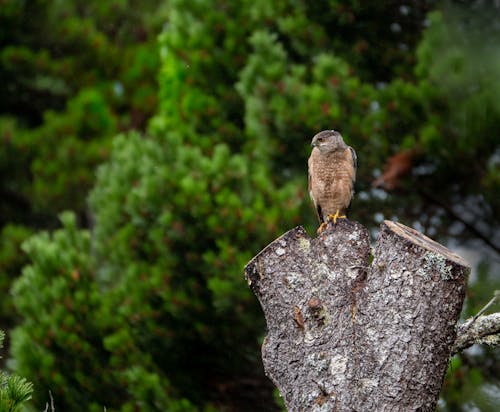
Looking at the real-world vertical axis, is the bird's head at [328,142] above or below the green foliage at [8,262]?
below

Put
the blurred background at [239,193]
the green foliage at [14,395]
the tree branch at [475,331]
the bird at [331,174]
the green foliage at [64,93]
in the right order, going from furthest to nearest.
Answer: the green foliage at [64,93]
the blurred background at [239,193]
the bird at [331,174]
the tree branch at [475,331]
the green foliage at [14,395]

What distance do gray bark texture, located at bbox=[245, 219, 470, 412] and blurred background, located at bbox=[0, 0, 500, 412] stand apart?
314 cm

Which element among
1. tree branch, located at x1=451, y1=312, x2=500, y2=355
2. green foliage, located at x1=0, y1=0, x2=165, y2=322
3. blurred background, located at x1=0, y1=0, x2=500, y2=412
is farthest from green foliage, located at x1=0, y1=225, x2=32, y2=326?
tree branch, located at x1=451, y1=312, x2=500, y2=355

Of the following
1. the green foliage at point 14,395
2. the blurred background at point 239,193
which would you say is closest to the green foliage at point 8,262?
the blurred background at point 239,193

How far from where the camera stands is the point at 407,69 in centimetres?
793

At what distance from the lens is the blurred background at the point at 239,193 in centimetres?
727

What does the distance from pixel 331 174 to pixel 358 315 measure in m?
1.97

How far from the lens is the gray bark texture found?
10.8 feet

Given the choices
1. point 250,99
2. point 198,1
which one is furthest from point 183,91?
point 250,99

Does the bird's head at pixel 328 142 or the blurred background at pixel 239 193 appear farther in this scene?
the blurred background at pixel 239 193

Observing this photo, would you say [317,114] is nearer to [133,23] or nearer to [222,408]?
[222,408]

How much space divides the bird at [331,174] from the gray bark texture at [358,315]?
1611 millimetres

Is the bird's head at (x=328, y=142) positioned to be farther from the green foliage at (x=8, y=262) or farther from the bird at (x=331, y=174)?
the green foliage at (x=8, y=262)

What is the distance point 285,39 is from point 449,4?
2.12 metres
